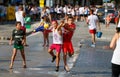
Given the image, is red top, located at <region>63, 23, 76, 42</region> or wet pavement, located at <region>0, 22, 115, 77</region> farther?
red top, located at <region>63, 23, 76, 42</region>

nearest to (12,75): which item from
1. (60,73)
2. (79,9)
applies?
(60,73)

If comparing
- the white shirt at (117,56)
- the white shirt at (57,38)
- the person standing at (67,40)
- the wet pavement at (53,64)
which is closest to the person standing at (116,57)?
the white shirt at (117,56)

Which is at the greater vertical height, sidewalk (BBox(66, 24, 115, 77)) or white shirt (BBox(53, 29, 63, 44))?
white shirt (BBox(53, 29, 63, 44))

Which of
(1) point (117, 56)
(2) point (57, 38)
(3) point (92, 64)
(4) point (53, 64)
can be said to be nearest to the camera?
(1) point (117, 56)

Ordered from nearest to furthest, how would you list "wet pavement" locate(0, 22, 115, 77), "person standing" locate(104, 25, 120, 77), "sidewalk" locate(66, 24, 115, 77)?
"person standing" locate(104, 25, 120, 77) < "wet pavement" locate(0, 22, 115, 77) < "sidewalk" locate(66, 24, 115, 77)

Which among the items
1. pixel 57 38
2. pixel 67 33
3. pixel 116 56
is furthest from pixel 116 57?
pixel 67 33

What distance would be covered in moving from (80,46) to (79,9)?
3227cm

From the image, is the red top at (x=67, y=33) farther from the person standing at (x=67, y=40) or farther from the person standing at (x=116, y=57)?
the person standing at (x=116, y=57)

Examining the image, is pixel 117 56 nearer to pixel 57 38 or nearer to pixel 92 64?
pixel 57 38

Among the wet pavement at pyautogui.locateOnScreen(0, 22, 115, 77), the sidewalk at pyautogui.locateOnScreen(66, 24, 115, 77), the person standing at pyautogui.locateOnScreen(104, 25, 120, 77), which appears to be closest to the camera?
the person standing at pyautogui.locateOnScreen(104, 25, 120, 77)

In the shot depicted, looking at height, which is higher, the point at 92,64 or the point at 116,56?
the point at 116,56

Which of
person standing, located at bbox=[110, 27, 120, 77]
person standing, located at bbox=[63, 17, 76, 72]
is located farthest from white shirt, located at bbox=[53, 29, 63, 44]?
person standing, located at bbox=[110, 27, 120, 77]

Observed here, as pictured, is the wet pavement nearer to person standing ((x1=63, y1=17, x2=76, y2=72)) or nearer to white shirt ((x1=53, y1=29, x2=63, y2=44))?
person standing ((x1=63, y1=17, x2=76, y2=72))

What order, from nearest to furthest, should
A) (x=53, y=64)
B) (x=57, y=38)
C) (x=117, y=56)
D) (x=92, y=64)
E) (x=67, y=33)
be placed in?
(x=117, y=56) → (x=57, y=38) → (x=67, y=33) → (x=53, y=64) → (x=92, y=64)
